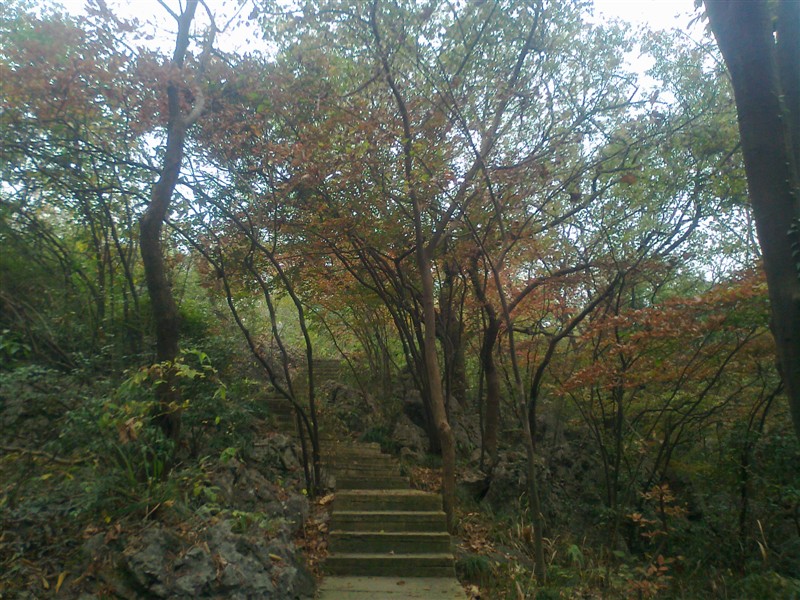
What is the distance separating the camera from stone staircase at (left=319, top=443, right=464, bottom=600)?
6.30m

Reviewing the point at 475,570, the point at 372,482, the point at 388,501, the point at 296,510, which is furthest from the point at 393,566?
the point at 372,482

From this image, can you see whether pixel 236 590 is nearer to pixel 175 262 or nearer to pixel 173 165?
pixel 173 165

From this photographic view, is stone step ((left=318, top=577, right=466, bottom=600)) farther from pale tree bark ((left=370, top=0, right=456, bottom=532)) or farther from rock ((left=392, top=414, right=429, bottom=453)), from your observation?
rock ((left=392, top=414, right=429, bottom=453))

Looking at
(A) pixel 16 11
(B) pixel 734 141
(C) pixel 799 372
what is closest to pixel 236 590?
(C) pixel 799 372

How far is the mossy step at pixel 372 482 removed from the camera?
8.77m

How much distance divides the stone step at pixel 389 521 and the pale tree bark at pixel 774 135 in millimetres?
4778

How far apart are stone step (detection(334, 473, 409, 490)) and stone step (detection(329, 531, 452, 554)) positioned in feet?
5.17

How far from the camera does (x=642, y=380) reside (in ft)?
33.2

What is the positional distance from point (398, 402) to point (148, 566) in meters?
8.65

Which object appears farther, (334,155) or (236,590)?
(334,155)

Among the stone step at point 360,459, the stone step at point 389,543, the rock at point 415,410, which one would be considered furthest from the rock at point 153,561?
the rock at point 415,410

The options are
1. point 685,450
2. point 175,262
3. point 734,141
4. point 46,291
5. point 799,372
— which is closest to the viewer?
point 799,372

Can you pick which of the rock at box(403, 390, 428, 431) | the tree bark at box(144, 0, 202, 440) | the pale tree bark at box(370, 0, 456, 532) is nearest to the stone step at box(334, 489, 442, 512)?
the pale tree bark at box(370, 0, 456, 532)

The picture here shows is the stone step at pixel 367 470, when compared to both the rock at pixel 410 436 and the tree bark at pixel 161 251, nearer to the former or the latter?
the rock at pixel 410 436
